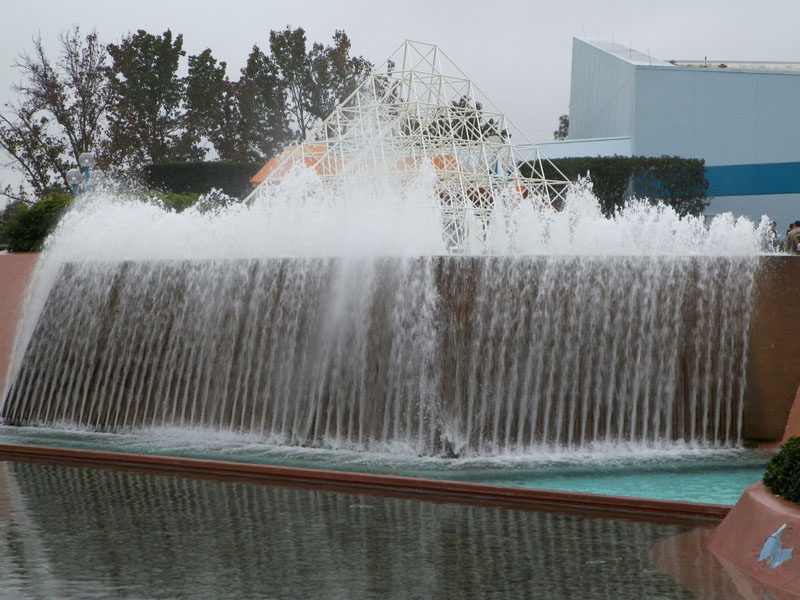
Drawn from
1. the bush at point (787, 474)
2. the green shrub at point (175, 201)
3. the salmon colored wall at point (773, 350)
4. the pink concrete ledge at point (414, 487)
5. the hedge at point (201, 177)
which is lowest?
the pink concrete ledge at point (414, 487)

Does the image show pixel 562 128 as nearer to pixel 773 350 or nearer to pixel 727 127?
pixel 727 127

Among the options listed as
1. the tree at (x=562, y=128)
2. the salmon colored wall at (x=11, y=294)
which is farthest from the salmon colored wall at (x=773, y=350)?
the tree at (x=562, y=128)

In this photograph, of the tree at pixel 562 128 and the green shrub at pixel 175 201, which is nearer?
the green shrub at pixel 175 201

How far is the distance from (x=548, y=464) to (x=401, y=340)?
5.87 ft

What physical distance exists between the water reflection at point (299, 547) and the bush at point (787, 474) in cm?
67

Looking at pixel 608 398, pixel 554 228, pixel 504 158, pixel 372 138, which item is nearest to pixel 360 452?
pixel 608 398

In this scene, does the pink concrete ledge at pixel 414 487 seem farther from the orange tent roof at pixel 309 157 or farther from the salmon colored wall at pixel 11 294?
the orange tent roof at pixel 309 157

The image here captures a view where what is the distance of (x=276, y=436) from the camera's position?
9.70 metres

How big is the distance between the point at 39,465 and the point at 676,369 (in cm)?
552

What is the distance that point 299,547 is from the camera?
17.0 ft

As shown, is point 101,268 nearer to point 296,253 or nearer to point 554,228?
point 296,253

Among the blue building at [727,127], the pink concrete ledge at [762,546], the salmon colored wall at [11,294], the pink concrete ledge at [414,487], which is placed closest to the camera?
the pink concrete ledge at [762,546]

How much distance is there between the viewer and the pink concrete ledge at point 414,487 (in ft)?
20.0

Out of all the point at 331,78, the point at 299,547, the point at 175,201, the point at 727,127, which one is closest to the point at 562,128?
the point at 331,78
